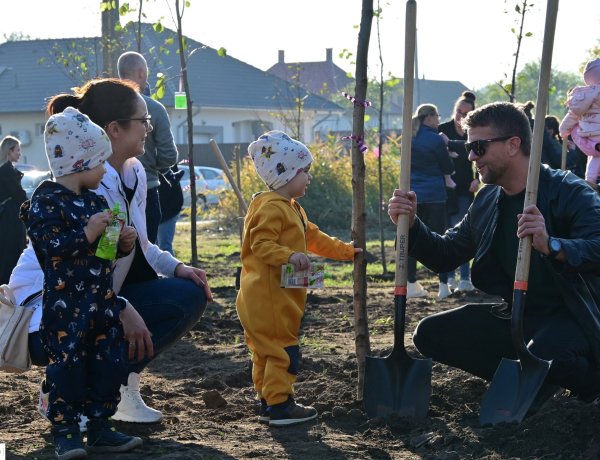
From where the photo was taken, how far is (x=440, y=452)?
14.2 feet

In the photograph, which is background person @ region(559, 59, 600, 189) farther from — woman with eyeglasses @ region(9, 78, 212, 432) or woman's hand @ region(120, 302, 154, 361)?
woman's hand @ region(120, 302, 154, 361)

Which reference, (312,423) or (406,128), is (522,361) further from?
(406,128)

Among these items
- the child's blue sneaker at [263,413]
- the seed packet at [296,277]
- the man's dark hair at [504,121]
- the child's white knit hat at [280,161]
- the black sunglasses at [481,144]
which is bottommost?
the child's blue sneaker at [263,413]

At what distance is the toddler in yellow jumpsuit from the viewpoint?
5.04m

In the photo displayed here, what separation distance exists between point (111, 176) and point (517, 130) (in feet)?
6.56

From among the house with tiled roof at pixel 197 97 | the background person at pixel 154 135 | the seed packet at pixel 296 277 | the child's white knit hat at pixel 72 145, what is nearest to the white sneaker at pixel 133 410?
the seed packet at pixel 296 277

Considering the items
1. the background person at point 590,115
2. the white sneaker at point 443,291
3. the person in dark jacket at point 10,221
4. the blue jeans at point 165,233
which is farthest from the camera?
the person in dark jacket at point 10,221

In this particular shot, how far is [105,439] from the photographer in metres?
4.43

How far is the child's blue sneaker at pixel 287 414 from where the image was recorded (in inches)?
197

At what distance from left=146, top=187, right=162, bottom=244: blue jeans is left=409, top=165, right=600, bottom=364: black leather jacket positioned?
64.9 inches

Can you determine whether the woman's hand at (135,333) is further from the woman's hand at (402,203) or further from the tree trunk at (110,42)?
the tree trunk at (110,42)

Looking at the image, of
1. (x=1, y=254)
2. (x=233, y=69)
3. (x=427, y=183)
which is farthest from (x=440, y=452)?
(x=233, y=69)

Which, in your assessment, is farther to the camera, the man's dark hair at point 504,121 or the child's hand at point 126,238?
the man's dark hair at point 504,121

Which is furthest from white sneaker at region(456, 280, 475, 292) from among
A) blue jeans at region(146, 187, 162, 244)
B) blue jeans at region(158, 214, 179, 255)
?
blue jeans at region(146, 187, 162, 244)
